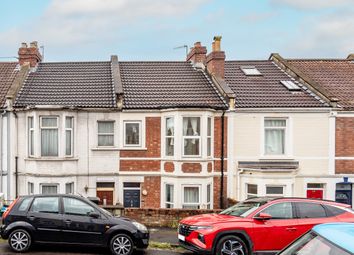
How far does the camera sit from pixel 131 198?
18.4 m

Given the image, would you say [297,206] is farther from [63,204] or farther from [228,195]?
[228,195]

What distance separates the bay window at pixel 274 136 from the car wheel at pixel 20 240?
1171 cm

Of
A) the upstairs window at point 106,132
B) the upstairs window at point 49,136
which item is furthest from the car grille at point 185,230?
the upstairs window at point 49,136

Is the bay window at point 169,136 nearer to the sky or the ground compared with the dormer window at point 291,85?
nearer to the ground

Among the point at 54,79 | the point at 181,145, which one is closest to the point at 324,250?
the point at 181,145

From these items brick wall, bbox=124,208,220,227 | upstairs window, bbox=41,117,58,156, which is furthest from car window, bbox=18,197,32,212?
upstairs window, bbox=41,117,58,156

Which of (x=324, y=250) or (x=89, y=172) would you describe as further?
Result: (x=89, y=172)

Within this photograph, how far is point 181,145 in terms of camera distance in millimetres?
17922

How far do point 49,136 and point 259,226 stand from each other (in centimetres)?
1114

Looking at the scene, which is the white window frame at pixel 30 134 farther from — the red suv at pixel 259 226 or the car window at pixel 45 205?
the red suv at pixel 259 226

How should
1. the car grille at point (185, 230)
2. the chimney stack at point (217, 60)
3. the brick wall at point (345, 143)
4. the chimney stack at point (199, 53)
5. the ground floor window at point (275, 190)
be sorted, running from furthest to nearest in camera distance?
the chimney stack at point (199, 53)
the chimney stack at point (217, 60)
the brick wall at point (345, 143)
the ground floor window at point (275, 190)
the car grille at point (185, 230)

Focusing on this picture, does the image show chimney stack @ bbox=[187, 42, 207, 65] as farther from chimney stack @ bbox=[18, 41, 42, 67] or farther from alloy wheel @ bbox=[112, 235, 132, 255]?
alloy wheel @ bbox=[112, 235, 132, 255]

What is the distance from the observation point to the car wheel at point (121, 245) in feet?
33.9

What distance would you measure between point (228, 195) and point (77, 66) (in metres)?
10.6
